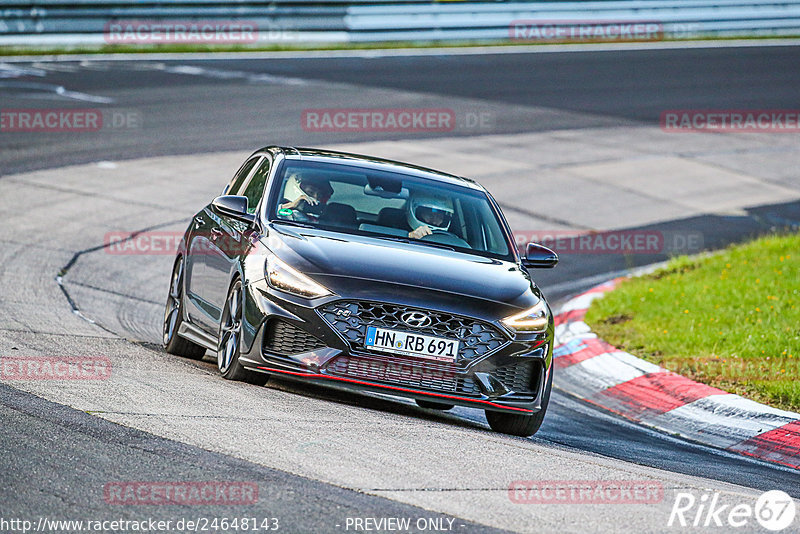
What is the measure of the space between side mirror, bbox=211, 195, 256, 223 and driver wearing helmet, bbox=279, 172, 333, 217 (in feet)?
0.79

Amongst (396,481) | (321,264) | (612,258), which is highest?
(321,264)

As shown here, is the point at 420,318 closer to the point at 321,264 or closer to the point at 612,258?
the point at 321,264

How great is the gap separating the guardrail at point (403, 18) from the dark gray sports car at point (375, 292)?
1881 centimetres

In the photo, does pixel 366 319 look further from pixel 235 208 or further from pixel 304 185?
pixel 304 185

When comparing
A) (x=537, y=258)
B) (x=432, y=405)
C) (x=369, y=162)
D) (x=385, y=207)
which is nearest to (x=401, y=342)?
(x=432, y=405)

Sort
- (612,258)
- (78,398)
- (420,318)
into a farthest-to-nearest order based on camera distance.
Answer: (612,258) → (420,318) → (78,398)

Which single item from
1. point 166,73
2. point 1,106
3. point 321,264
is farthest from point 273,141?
point 321,264

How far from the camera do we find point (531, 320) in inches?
294

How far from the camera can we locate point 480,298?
733 centimetres

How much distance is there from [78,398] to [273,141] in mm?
13086

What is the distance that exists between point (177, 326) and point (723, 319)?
5.02 m

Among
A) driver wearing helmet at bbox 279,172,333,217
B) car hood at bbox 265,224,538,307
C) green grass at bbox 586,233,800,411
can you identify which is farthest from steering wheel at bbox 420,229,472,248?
green grass at bbox 586,233,800,411

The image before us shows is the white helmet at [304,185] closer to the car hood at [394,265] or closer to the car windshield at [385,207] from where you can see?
the car windshield at [385,207]

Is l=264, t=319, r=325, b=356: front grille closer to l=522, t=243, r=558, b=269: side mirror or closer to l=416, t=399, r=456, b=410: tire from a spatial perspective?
l=416, t=399, r=456, b=410: tire
